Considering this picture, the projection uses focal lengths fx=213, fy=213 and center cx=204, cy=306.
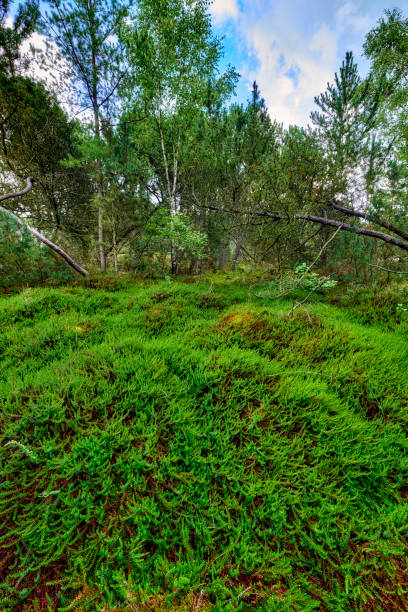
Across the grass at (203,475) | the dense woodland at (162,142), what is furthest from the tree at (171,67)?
the grass at (203,475)

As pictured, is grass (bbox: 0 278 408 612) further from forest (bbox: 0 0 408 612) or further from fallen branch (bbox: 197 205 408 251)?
fallen branch (bbox: 197 205 408 251)

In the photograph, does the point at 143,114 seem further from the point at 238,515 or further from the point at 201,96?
the point at 238,515

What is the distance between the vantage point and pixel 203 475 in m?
1.56

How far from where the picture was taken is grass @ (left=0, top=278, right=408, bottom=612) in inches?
44.5

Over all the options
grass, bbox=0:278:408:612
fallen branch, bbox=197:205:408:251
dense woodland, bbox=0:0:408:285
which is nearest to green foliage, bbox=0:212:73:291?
dense woodland, bbox=0:0:408:285

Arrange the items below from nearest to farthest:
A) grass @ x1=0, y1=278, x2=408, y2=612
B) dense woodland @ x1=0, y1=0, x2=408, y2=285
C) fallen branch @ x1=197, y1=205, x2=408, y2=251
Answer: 1. grass @ x1=0, y1=278, x2=408, y2=612
2. fallen branch @ x1=197, y1=205, x2=408, y2=251
3. dense woodland @ x1=0, y1=0, x2=408, y2=285

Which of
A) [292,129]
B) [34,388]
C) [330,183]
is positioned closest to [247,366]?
[34,388]

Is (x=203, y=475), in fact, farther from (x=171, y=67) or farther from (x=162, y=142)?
(x=171, y=67)

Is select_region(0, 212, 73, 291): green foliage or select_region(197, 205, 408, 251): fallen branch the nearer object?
select_region(0, 212, 73, 291): green foliage

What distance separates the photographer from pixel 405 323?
3.61 metres

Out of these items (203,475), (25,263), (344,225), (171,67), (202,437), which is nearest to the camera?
(203,475)

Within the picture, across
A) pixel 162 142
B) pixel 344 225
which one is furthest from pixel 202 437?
pixel 162 142

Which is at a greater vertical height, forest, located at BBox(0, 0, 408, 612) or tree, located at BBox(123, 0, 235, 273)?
tree, located at BBox(123, 0, 235, 273)

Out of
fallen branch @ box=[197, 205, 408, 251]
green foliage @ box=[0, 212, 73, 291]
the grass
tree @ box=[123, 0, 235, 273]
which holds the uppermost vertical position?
tree @ box=[123, 0, 235, 273]
